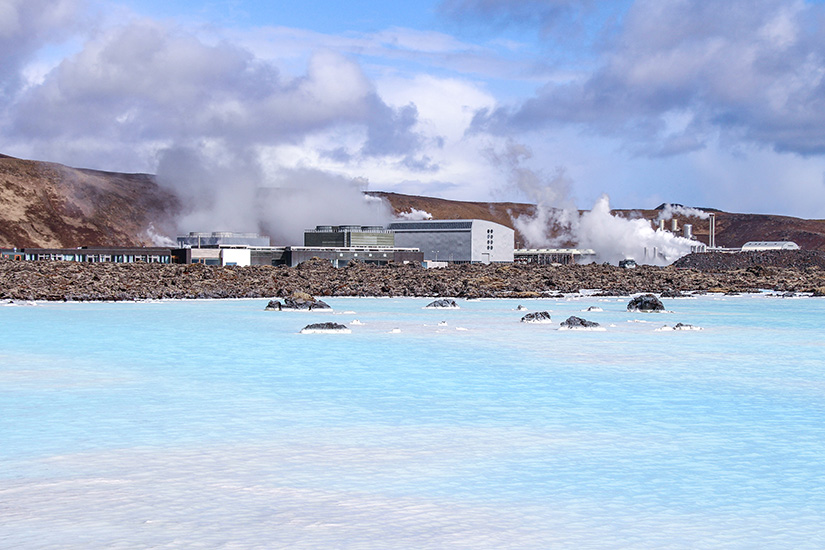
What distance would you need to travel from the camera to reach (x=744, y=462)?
9688mm

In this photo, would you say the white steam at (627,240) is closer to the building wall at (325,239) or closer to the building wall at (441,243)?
the building wall at (441,243)

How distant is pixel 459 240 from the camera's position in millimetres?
123562

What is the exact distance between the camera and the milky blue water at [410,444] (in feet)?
23.3

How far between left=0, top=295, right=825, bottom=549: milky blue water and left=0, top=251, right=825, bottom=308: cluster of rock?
77.8 feet

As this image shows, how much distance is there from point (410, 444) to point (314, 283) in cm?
4715

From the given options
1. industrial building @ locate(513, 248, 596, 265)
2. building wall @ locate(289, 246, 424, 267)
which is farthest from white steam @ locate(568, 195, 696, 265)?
building wall @ locate(289, 246, 424, 267)

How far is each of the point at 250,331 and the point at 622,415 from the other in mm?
15580

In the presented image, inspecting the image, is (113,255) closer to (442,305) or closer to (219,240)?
(219,240)

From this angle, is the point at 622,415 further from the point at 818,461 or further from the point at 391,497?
the point at 391,497

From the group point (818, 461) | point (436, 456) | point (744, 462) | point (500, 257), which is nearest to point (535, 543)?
point (436, 456)

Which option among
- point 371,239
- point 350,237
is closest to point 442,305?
point 350,237

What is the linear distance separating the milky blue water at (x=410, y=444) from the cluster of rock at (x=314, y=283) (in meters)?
23.7

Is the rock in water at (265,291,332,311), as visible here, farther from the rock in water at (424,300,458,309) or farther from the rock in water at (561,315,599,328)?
the rock in water at (561,315,599,328)

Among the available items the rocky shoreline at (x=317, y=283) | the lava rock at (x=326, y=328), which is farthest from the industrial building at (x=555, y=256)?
the lava rock at (x=326, y=328)
